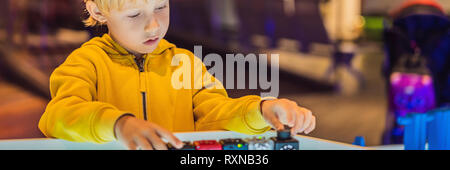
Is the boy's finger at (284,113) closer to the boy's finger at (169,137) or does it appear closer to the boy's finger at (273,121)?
the boy's finger at (273,121)

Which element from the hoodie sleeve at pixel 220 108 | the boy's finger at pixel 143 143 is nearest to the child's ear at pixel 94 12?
the hoodie sleeve at pixel 220 108

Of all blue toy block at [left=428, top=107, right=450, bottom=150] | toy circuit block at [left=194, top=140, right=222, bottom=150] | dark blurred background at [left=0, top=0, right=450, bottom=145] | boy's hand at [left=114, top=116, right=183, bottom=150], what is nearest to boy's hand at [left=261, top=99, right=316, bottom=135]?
toy circuit block at [left=194, top=140, right=222, bottom=150]

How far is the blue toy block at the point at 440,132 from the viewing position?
103 centimetres

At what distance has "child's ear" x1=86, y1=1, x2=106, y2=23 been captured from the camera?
0.91 metres

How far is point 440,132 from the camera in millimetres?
1036

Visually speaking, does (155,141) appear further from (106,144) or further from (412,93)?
(412,93)

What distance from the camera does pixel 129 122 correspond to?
68 centimetres

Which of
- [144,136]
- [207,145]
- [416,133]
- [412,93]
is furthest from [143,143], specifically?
[412,93]

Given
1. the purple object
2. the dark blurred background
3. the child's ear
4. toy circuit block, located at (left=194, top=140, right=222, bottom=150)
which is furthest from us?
the dark blurred background

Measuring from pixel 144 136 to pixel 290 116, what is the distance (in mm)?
297

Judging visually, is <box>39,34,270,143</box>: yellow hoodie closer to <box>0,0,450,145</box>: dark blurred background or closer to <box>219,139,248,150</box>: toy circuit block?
<box>219,139,248,150</box>: toy circuit block

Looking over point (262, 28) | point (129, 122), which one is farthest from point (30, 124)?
point (129, 122)

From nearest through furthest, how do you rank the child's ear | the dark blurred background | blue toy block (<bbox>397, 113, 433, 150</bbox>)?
the child's ear < blue toy block (<bbox>397, 113, 433, 150</bbox>) < the dark blurred background
